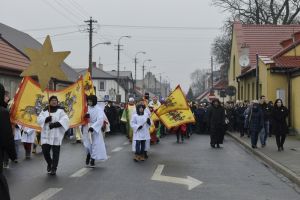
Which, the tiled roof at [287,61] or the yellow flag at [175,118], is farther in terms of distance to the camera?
the tiled roof at [287,61]

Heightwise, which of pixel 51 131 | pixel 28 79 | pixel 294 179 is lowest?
pixel 294 179

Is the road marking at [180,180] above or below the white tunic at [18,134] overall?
below

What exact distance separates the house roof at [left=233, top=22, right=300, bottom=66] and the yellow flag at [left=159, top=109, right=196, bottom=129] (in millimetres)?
21573

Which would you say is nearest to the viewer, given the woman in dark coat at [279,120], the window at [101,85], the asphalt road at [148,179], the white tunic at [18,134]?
the asphalt road at [148,179]

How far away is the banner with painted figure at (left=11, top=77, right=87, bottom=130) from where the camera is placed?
1388 centimetres

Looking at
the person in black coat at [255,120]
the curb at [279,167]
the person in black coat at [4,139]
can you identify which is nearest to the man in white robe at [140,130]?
the curb at [279,167]

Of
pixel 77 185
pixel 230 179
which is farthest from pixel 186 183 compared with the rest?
pixel 77 185

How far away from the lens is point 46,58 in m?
13.6

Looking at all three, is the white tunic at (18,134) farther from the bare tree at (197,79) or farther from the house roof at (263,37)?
the bare tree at (197,79)

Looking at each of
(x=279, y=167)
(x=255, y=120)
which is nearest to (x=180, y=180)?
(x=279, y=167)

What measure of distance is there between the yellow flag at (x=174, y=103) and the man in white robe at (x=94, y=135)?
736 cm

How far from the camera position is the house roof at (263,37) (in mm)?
44612

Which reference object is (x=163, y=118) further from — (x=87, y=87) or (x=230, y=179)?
(x=230, y=179)

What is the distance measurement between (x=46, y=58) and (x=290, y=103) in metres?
18.5
